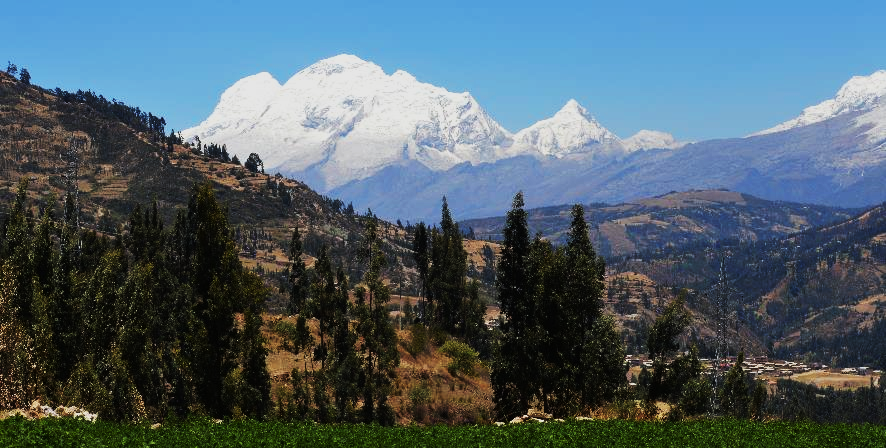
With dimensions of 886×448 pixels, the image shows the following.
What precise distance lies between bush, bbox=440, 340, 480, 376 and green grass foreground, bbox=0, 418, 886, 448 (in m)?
65.6

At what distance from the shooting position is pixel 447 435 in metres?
45.3

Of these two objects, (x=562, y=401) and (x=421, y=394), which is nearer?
(x=562, y=401)

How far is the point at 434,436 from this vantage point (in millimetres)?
44656

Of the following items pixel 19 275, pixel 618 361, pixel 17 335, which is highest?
pixel 19 275

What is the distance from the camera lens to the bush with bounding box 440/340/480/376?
114575 millimetres

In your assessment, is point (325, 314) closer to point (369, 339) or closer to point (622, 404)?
point (369, 339)

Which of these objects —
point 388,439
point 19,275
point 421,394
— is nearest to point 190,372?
point 19,275

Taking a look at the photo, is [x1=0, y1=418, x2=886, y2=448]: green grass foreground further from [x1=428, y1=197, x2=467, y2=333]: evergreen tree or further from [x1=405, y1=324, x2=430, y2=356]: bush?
[x1=428, y1=197, x2=467, y2=333]: evergreen tree

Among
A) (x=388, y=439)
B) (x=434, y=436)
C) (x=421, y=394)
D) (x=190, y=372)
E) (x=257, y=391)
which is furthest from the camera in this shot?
(x=421, y=394)

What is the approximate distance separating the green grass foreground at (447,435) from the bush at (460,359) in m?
65.6

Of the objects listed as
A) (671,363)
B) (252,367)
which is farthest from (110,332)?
(671,363)

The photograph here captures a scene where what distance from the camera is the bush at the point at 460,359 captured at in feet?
376

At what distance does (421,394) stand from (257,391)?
36.1 metres

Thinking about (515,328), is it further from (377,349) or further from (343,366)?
(343,366)
